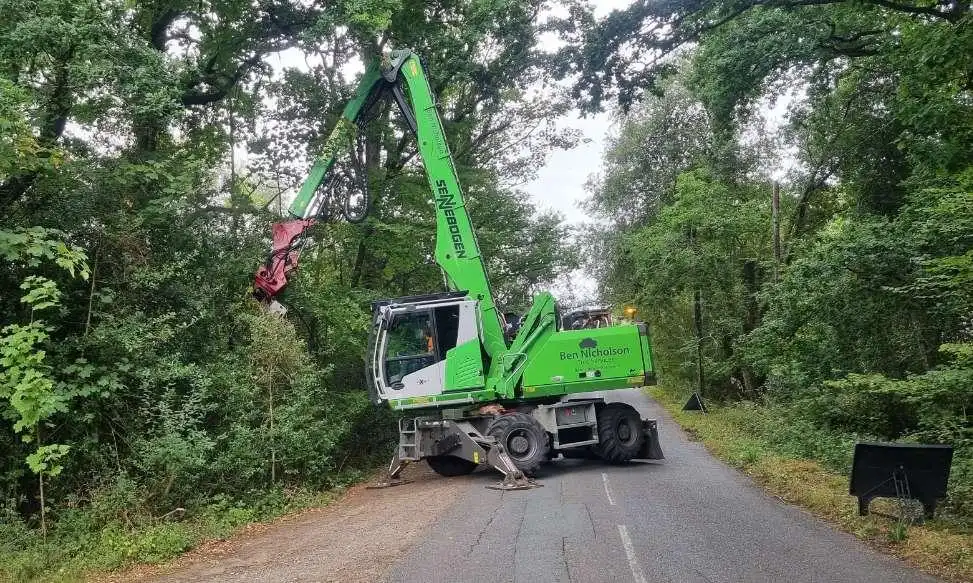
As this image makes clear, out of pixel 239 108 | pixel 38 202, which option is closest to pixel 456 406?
pixel 38 202

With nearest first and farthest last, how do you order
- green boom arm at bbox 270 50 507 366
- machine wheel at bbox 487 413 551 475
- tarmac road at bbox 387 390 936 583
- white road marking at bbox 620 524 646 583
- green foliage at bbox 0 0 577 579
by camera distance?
white road marking at bbox 620 524 646 583
tarmac road at bbox 387 390 936 583
green foliage at bbox 0 0 577 579
machine wheel at bbox 487 413 551 475
green boom arm at bbox 270 50 507 366

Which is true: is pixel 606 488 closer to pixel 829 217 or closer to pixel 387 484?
pixel 387 484

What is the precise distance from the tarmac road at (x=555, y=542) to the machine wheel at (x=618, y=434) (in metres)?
1.79

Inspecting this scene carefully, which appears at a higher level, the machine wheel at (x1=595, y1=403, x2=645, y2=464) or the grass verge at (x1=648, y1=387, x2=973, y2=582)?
the machine wheel at (x1=595, y1=403, x2=645, y2=464)

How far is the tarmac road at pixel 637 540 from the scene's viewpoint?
626cm

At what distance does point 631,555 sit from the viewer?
22.4 ft

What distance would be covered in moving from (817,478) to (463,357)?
6130mm

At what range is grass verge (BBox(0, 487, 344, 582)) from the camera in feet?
24.2

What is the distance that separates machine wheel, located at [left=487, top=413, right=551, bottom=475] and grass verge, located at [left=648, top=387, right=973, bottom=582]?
146 inches

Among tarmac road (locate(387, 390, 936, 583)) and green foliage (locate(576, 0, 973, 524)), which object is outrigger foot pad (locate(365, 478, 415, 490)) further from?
green foliage (locate(576, 0, 973, 524))

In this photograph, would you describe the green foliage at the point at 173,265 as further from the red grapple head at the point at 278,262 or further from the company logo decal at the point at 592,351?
the company logo decal at the point at 592,351

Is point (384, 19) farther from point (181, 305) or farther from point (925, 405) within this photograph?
point (925, 405)

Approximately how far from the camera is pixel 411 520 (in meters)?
9.06

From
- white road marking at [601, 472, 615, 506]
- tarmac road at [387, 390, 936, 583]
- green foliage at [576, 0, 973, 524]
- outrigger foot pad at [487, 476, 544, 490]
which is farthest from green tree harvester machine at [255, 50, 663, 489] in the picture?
green foliage at [576, 0, 973, 524]
